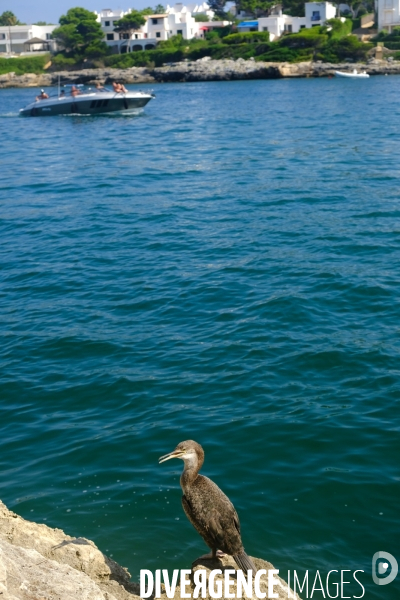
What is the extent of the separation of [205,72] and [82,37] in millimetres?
40576

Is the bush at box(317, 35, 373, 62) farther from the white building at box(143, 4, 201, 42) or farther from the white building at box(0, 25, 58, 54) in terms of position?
the white building at box(0, 25, 58, 54)

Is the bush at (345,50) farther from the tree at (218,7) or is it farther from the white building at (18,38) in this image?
the white building at (18,38)

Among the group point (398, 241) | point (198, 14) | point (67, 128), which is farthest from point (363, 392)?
point (198, 14)

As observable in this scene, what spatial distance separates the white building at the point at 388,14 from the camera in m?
114

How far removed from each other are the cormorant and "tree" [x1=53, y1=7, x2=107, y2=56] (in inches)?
5116

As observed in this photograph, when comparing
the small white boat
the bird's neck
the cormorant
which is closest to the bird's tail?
the cormorant

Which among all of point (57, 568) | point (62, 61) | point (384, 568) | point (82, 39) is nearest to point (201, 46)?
point (82, 39)

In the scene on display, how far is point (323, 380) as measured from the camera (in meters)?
10.9

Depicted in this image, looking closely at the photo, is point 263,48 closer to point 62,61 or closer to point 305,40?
point 305,40

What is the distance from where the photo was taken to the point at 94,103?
5191cm

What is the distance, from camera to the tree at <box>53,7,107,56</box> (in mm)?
128500

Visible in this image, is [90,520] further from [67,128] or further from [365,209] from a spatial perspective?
[67,128]

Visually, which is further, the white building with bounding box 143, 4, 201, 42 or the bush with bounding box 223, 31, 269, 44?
the white building with bounding box 143, 4, 201, 42

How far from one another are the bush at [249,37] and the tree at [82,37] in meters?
23.3
